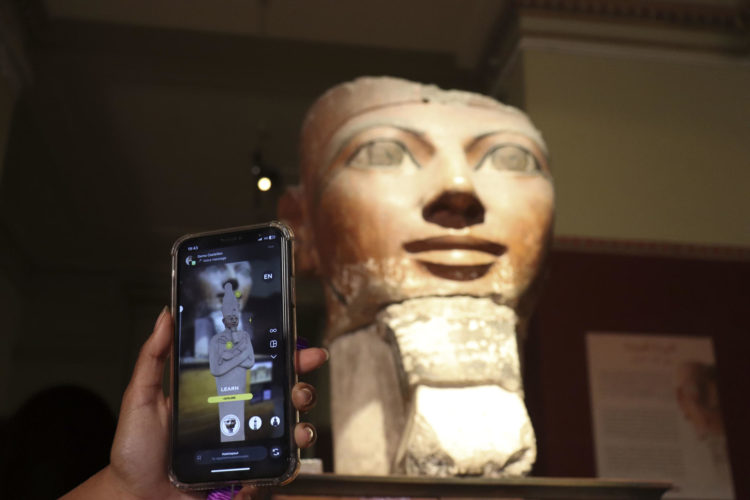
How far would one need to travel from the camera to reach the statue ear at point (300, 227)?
2361 mm

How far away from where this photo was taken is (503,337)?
6.59 ft

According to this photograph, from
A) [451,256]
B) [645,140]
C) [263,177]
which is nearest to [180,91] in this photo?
[263,177]

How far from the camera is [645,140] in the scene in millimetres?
3729

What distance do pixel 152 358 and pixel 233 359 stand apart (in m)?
0.11

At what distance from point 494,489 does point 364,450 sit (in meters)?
0.54

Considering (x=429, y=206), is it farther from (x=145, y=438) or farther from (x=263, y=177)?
(x=263, y=177)

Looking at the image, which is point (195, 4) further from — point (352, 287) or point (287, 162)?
point (352, 287)

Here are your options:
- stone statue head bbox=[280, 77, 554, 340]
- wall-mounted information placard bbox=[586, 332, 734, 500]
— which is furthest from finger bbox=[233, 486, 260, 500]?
wall-mounted information placard bbox=[586, 332, 734, 500]

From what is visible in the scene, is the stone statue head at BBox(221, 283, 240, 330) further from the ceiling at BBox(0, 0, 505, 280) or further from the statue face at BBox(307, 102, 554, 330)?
the ceiling at BBox(0, 0, 505, 280)

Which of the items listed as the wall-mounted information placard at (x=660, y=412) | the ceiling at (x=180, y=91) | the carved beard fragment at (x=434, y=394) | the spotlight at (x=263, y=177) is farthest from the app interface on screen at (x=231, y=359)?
the spotlight at (x=263, y=177)

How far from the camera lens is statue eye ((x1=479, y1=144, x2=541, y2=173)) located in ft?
7.17

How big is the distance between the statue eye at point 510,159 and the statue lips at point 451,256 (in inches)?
9.5

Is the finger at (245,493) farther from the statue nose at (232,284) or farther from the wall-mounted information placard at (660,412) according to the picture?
the wall-mounted information placard at (660,412)

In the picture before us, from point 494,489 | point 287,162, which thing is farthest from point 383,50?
point 494,489
